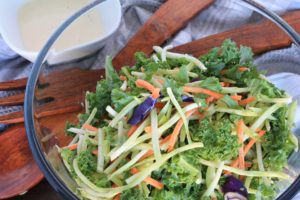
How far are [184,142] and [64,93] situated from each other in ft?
1.07

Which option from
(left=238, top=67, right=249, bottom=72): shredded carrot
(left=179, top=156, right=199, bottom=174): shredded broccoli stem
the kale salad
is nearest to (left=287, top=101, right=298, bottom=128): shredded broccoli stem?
the kale salad

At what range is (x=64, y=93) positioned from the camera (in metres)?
0.92

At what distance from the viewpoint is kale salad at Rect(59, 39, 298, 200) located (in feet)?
2.23

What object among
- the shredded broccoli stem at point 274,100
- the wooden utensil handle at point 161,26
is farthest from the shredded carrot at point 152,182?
the wooden utensil handle at point 161,26

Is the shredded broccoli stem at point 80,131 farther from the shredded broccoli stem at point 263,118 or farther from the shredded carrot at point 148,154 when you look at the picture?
the shredded broccoli stem at point 263,118

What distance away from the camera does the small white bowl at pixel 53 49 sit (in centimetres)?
93

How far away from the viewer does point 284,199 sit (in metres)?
0.71

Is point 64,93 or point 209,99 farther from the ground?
point 209,99

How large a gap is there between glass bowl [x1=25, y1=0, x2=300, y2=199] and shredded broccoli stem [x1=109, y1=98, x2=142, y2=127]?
129 mm

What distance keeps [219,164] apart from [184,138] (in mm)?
66

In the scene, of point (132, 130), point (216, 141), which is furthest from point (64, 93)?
point (216, 141)

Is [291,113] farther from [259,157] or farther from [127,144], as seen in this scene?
[127,144]

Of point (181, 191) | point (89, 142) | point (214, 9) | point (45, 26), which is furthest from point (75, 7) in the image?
point (181, 191)

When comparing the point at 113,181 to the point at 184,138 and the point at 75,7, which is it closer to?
the point at 184,138
